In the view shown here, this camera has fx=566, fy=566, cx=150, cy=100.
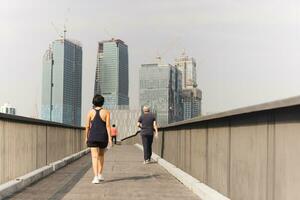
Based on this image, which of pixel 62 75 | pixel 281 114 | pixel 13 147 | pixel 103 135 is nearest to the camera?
pixel 281 114

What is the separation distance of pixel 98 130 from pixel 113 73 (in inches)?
3929

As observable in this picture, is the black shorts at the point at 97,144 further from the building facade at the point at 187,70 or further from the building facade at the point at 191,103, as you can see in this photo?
the building facade at the point at 187,70

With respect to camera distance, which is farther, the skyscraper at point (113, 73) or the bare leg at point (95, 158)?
the skyscraper at point (113, 73)

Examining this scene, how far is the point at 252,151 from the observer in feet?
22.1

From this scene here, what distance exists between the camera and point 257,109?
624 centimetres

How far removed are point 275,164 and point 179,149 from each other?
8436mm

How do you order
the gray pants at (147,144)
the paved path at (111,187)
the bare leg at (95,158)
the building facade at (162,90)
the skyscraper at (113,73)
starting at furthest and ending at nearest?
the skyscraper at (113,73)
the building facade at (162,90)
the gray pants at (147,144)
the bare leg at (95,158)
the paved path at (111,187)

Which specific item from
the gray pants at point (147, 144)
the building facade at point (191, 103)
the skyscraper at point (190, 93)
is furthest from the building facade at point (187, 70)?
the gray pants at point (147, 144)

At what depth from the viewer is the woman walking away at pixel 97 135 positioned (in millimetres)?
11367

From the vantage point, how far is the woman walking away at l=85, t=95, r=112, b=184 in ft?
37.3

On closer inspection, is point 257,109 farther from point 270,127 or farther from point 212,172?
point 212,172

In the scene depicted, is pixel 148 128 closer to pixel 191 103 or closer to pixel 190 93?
pixel 191 103

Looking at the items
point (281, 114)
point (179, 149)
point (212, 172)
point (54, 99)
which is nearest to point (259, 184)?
point (281, 114)

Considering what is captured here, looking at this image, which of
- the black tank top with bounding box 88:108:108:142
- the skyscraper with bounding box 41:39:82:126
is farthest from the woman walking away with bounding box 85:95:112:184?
the skyscraper with bounding box 41:39:82:126
